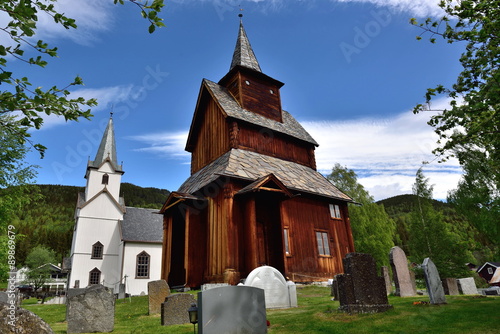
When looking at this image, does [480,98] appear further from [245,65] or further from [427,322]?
[245,65]

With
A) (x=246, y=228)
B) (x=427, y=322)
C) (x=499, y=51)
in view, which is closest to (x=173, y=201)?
(x=246, y=228)

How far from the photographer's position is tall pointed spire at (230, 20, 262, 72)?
24109 millimetres

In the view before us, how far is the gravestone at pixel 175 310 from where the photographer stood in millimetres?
8883

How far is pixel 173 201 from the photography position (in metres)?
17.9

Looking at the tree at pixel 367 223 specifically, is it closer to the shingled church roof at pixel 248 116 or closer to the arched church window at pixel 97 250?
the shingled church roof at pixel 248 116

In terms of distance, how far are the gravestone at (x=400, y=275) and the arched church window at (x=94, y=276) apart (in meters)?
32.5

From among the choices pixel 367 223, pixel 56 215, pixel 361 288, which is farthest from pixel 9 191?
pixel 56 215

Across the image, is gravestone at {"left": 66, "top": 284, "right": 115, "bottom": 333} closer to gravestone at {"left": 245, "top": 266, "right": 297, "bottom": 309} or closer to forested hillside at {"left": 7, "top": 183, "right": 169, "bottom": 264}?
gravestone at {"left": 245, "top": 266, "right": 297, "bottom": 309}

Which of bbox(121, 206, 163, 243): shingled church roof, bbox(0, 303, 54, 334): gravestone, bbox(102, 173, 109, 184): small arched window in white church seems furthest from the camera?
bbox(102, 173, 109, 184): small arched window in white church

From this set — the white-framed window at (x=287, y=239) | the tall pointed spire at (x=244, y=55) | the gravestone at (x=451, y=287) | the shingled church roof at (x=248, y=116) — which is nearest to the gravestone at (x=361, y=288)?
the white-framed window at (x=287, y=239)

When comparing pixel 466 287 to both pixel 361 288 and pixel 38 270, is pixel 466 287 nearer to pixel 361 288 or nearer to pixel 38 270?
pixel 361 288

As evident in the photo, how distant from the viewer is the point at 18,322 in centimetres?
403

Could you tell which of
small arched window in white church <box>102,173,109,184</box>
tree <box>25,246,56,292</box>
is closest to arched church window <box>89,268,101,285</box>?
small arched window in white church <box>102,173,109,184</box>

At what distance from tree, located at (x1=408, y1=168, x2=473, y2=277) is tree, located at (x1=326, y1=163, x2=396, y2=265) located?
277 cm
